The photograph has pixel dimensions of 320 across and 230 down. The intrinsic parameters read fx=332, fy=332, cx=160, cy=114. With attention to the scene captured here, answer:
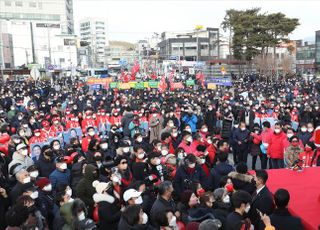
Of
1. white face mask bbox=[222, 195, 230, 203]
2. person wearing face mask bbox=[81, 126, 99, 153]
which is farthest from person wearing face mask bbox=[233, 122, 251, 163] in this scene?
white face mask bbox=[222, 195, 230, 203]

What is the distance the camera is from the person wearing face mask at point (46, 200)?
483 cm

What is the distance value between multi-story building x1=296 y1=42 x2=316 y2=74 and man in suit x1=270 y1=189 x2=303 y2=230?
60806mm

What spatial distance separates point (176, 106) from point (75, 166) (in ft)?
28.5

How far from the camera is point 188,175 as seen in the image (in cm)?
566

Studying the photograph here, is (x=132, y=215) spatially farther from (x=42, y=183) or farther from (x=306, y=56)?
(x=306, y=56)

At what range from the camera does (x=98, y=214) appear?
4.36 m

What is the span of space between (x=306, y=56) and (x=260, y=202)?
65953 mm

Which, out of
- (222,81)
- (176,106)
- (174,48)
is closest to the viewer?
(176,106)

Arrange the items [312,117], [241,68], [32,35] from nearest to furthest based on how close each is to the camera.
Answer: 1. [312,117]
2. [241,68]
3. [32,35]

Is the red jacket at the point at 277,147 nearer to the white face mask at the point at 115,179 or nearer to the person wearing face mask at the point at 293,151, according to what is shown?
the person wearing face mask at the point at 293,151

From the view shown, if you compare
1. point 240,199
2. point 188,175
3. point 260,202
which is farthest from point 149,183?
point 240,199

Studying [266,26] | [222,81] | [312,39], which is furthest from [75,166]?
[312,39]

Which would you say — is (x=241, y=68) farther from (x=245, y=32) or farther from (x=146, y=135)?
(x=146, y=135)

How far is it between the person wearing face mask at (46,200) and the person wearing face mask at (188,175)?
6.44 feet
